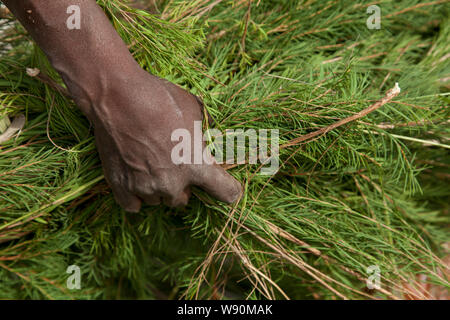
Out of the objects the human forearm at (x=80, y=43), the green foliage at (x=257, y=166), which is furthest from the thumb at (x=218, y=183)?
the human forearm at (x=80, y=43)

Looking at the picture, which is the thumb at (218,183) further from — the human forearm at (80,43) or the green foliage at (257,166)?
the human forearm at (80,43)

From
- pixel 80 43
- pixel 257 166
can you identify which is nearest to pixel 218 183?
pixel 257 166

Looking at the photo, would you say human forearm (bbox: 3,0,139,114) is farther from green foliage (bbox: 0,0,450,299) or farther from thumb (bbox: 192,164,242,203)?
thumb (bbox: 192,164,242,203)

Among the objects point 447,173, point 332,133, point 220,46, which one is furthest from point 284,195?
point 447,173

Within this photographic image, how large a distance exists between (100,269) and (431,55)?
781 mm

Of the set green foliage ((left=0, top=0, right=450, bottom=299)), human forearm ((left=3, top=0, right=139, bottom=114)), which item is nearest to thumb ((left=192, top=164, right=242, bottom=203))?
green foliage ((left=0, top=0, right=450, bottom=299))

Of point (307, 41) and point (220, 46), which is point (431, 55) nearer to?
point (307, 41)

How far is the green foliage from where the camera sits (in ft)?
1.78

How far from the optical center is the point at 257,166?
22.2 inches

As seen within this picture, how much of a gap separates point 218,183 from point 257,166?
0.25ft

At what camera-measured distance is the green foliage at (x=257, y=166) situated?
0.54 m

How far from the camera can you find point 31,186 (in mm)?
536

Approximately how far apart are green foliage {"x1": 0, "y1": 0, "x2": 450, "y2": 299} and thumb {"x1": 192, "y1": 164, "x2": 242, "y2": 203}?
0.07 ft

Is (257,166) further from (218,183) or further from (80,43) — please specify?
(80,43)
